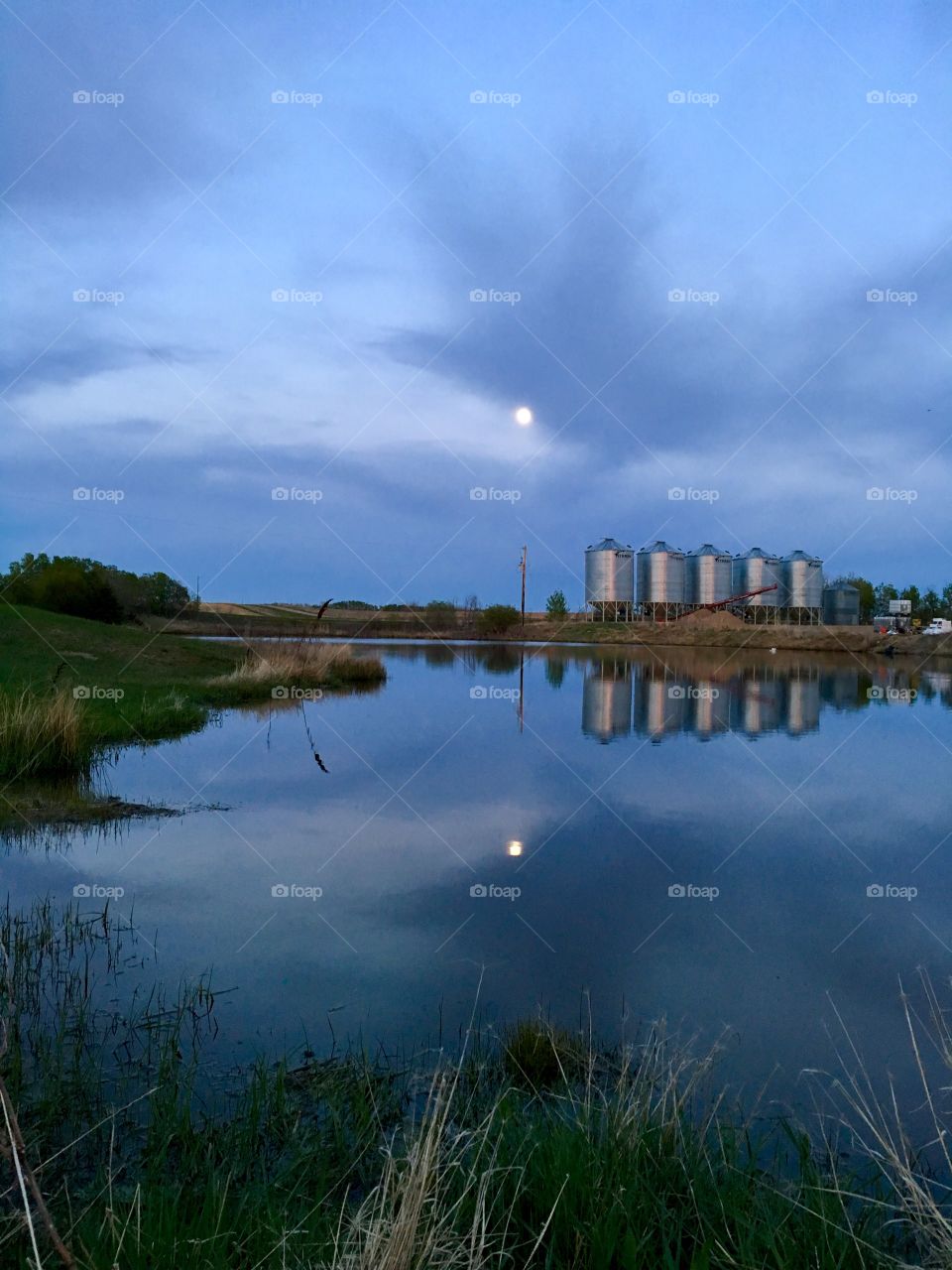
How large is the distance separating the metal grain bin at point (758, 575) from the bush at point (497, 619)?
16.7m

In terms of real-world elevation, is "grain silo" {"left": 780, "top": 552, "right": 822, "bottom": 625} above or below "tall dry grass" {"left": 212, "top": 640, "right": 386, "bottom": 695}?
above

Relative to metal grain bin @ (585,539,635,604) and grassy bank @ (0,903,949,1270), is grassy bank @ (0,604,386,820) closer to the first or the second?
grassy bank @ (0,903,949,1270)

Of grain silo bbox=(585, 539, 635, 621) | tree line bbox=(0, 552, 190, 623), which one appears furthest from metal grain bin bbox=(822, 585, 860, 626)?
tree line bbox=(0, 552, 190, 623)

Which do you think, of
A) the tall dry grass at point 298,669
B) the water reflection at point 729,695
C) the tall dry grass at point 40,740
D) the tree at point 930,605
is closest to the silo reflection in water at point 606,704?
the water reflection at point 729,695

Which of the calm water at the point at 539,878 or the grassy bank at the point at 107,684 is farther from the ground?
the grassy bank at the point at 107,684

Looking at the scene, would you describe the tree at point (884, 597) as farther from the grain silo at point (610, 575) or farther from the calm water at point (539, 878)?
the calm water at point (539, 878)

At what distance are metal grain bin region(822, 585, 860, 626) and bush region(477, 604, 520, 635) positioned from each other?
23.1 meters

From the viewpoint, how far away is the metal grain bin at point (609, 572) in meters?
59.4

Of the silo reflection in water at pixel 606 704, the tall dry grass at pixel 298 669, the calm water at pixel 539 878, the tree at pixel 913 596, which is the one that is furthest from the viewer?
the tree at pixel 913 596

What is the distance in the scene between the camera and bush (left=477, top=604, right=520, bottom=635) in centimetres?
6631

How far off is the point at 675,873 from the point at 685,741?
996cm

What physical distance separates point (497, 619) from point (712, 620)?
632 inches

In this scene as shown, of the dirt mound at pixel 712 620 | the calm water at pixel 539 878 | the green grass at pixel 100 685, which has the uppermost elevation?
the dirt mound at pixel 712 620

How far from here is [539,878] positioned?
8.65 m
